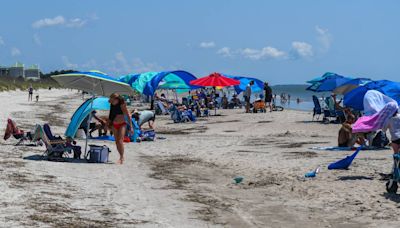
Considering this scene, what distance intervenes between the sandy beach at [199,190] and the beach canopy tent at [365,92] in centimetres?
130

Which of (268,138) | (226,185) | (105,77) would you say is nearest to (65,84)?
(105,77)

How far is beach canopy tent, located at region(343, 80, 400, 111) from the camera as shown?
15648mm

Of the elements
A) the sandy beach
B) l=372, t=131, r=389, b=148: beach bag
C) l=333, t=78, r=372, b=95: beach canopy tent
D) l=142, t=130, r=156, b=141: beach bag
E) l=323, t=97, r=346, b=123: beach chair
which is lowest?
the sandy beach

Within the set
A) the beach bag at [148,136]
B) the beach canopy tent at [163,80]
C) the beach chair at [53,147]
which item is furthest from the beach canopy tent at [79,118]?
Result: the beach canopy tent at [163,80]

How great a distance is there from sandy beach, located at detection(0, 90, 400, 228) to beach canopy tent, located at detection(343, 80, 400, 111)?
1.30 meters

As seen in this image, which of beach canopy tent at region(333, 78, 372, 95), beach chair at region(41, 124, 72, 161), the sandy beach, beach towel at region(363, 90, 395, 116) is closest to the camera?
the sandy beach

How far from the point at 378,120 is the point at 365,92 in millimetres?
6249

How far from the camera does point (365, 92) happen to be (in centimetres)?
1562

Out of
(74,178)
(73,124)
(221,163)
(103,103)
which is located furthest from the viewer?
(103,103)

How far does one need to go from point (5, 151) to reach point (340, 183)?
7.46 m

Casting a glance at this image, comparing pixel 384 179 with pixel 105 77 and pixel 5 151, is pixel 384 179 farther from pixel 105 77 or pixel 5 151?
pixel 5 151

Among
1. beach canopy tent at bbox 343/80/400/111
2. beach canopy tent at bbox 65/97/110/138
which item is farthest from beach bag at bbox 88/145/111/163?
beach canopy tent at bbox 343/80/400/111

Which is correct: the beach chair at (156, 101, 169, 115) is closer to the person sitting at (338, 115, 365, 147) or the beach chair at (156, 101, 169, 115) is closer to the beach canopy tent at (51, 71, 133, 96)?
the beach canopy tent at (51, 71, 133, 96)

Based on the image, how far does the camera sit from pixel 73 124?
15547 mm
